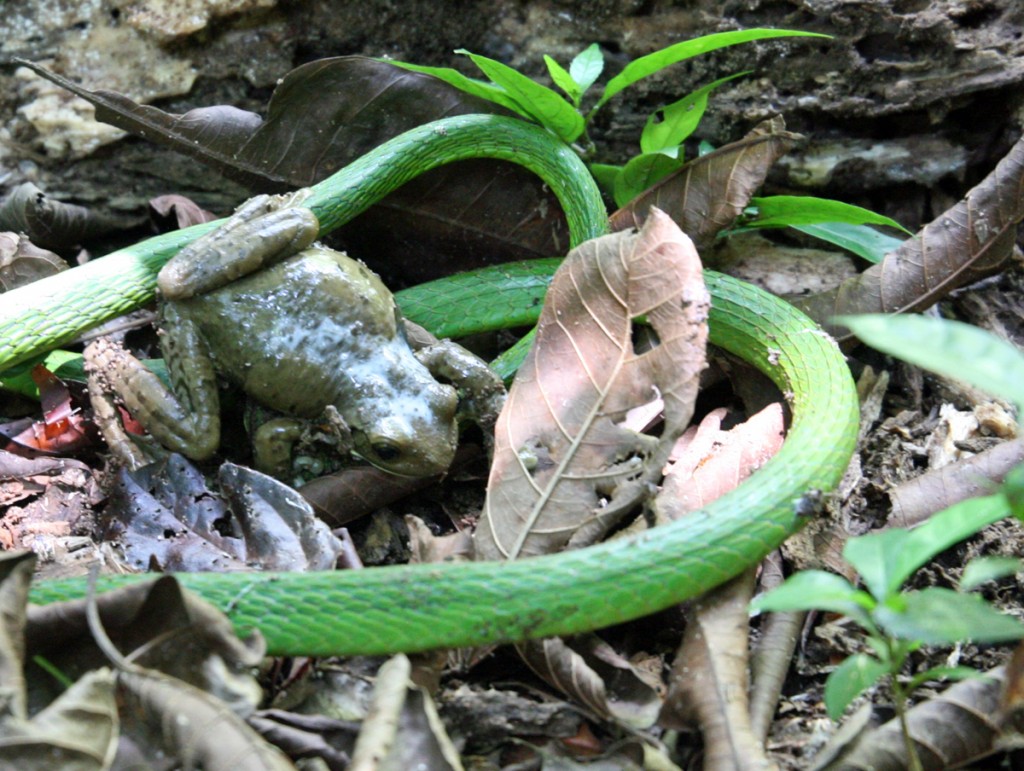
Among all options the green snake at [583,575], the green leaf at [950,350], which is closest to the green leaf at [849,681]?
the green snake at [583,575]

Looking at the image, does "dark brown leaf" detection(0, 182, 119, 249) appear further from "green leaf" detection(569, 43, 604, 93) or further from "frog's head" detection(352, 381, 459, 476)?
"green leaf" detection(569, 43, 604, 93)

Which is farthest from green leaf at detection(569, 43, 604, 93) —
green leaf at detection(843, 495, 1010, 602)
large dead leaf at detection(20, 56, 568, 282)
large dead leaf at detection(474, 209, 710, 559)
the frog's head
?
green leaf at detection(843, 495, 1010, 602)

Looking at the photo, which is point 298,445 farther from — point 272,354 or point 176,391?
point 176,391

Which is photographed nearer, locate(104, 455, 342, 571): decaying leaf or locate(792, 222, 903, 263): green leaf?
locate(104, 455, 342, 571): decaying leaf

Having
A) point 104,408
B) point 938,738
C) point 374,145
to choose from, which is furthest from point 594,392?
point 374,145

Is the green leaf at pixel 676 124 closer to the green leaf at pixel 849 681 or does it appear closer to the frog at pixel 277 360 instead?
the frog at pixel 277 360

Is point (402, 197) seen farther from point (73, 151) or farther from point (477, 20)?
point (73, 151)

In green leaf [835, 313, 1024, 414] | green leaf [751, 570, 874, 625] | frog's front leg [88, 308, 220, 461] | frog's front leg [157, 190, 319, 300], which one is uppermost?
green leaf [835, 313, 1024, 414]
